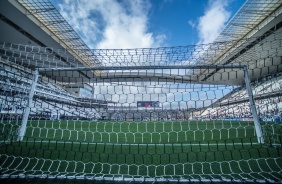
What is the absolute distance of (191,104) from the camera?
3.16 metres

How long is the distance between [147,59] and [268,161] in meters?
2.71

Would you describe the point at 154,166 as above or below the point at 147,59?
below

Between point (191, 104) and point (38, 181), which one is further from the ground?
point (191, 104)

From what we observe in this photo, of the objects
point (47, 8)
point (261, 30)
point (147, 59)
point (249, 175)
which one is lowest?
point (249, 175)

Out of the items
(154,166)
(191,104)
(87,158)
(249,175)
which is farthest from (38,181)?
(191,104)

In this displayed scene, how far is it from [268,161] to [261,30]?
1389 cm

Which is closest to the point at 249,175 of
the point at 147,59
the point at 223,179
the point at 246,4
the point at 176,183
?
the point at 223,179

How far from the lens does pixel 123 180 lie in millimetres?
1596

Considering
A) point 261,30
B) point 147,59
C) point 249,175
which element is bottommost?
point 249,175

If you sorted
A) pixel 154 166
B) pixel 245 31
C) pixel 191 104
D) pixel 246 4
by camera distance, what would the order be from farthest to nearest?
pixel 245 31
pixel 246 4
pixel 191 104
pixel 154 166

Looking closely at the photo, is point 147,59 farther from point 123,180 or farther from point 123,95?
point 123,180

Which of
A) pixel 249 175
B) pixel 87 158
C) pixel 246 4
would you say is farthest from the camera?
pixel 246 4

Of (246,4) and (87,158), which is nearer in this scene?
(87,158)

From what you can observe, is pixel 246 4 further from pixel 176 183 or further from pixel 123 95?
pixel 176 183
